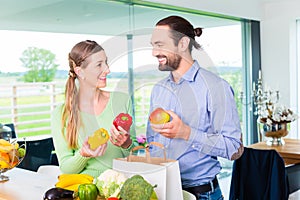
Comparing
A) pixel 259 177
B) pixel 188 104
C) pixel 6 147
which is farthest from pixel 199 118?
pixel 259 177

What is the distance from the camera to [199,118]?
142 centimetres

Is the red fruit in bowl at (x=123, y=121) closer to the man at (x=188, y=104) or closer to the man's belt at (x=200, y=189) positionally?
the man at (x=188, y=104)

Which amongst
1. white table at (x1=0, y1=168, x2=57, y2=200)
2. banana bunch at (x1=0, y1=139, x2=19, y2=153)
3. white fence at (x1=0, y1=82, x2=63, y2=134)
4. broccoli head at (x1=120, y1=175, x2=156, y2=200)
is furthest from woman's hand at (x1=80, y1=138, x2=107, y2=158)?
white fence at (x1=0, y1=82, x2=63, y2=134)

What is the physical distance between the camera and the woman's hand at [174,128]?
1.32 m

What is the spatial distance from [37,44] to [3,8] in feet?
1.00

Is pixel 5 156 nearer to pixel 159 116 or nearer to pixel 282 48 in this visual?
pixel 159 116

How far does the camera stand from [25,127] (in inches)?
120

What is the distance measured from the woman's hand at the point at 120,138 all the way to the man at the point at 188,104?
0.07 meters

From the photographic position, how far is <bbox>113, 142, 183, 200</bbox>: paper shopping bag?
57.4 inches

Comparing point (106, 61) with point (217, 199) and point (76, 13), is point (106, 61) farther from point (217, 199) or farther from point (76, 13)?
point (76, 13)

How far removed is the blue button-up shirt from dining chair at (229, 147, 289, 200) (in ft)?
4.61

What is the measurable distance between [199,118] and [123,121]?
27cm

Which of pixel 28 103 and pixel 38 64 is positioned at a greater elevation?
pixel 38 64

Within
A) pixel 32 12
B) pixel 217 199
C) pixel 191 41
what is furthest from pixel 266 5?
pixel 191 41
